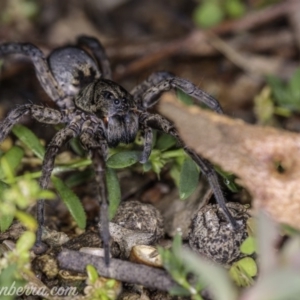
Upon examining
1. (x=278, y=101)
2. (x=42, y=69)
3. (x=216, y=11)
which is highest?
(x=42, y=69)

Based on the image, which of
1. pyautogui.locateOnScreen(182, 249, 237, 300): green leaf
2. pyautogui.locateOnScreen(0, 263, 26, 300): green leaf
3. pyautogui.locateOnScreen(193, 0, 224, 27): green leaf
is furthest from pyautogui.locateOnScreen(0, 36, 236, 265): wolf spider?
pyautogui.locateOnScreen(193, 0, 224, 27): green leaf

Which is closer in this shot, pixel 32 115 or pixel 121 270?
pixel 121 270

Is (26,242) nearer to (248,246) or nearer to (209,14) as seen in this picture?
(248,246)

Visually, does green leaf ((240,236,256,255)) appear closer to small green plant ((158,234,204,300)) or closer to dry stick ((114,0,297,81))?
small green plant ((158,234,204,300))

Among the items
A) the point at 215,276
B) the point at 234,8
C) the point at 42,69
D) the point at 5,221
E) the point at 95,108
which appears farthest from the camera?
the point at 234,8

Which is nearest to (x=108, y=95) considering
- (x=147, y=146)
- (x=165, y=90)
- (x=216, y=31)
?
(x=165, y=90)

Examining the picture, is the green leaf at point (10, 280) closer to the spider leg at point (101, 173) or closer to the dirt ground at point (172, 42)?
the spider leg at point (101, 173)

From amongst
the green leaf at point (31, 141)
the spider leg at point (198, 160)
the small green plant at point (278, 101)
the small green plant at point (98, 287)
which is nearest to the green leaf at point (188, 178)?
the spider leg at point (198, 160)
